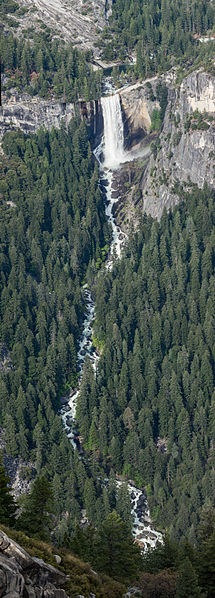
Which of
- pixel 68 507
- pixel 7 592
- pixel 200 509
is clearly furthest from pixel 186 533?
pixel 7 592

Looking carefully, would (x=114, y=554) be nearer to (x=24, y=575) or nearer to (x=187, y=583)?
(x=187, y=583)

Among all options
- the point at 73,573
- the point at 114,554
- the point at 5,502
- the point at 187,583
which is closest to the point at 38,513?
the point at 5,502

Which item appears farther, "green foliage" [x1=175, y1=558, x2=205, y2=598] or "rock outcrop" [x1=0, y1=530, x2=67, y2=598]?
"green foliage" [x1=175, y1=558, x2=205, y2=598]

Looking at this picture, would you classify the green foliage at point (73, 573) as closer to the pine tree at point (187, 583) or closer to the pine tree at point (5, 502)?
the pine tree at point (187, 583)

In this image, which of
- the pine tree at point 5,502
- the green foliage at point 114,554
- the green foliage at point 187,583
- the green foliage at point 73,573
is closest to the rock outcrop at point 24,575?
the green foliage at point 73,573

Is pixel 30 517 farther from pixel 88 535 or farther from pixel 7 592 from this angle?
pixel 7 592

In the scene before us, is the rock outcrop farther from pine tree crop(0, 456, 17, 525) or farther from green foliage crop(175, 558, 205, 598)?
green foliage crop(175, 558, 205, 598)

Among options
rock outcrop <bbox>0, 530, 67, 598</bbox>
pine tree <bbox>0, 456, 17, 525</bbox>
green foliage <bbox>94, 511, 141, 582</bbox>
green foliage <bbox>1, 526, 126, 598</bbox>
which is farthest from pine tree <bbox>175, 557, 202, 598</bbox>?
rock outcrop <bbox>0, 530, 67, 598</bbox>

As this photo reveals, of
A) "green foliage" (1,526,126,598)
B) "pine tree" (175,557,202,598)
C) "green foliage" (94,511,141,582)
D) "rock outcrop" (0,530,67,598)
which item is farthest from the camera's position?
"green foliage" (94,511,141,582)
